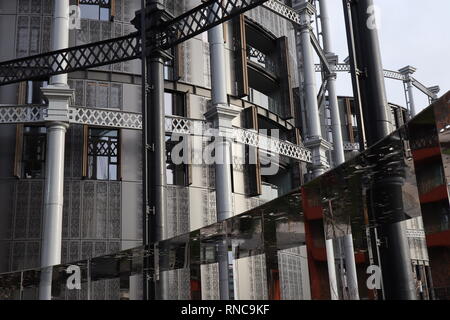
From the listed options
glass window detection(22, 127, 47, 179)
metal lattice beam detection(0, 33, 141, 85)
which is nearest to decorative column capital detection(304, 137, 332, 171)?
glass window detection(22, 127, 47, 179)

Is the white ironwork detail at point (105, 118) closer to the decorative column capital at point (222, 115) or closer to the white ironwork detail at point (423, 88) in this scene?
the decorative column capital at point (222, 115)

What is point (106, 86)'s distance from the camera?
2481 cm

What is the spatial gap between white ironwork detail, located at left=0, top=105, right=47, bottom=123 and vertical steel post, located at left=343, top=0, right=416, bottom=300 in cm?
1638

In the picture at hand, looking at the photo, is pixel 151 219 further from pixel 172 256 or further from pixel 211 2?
pixel 211 2

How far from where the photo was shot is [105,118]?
23047mm

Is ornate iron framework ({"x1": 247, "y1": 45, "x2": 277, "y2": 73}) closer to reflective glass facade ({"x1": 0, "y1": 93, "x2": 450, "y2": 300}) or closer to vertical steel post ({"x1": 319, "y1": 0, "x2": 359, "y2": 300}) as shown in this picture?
vertical steel post ({"x1": 319, "y1": 0, "x2": 359, "y2": 300})

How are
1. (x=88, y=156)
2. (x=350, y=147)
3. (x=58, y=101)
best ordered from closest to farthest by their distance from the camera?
(x=58, y=101) → (x=88, y=156) → (x=350, y=147)

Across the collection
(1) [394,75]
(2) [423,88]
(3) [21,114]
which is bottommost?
(3) [21,114]

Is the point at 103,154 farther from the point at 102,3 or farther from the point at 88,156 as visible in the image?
the point at 102,3

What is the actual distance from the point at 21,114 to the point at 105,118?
3.39m

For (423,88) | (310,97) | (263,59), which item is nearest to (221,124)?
(310,97)

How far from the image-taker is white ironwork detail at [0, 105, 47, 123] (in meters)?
22.2

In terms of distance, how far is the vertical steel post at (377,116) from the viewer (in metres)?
6.98
